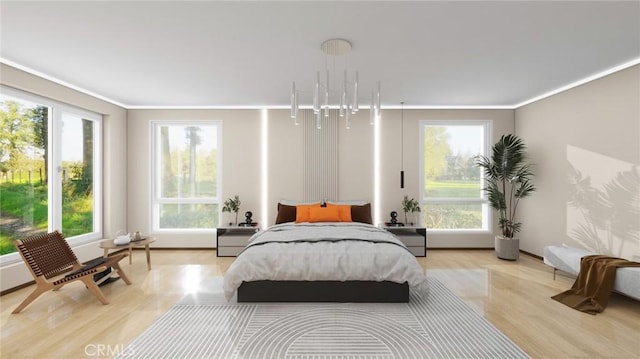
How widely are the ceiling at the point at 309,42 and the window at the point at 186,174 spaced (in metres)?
1.28

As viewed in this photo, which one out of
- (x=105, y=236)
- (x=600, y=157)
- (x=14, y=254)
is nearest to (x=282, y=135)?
(x=105, y=236)

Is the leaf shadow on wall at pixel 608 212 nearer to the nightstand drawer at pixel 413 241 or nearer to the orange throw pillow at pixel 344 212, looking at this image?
the nightstand drawer at pixel 413 241

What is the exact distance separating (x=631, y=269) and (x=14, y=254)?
7.12 metres

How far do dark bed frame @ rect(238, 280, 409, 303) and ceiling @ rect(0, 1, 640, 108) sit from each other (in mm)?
2500

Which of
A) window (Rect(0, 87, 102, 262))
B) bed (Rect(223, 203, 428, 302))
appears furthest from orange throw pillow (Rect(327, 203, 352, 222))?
window (Rect(0, 87, 102, 262))

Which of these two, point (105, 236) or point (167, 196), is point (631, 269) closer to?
point (167, 196)

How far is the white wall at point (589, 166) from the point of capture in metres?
3.44

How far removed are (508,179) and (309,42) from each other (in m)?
4.19

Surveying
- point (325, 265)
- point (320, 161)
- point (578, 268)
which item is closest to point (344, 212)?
point (320, 161)

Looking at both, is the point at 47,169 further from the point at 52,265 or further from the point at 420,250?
the point at 420,250

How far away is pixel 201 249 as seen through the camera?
18.0ft

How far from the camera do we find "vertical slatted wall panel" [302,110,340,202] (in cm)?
550

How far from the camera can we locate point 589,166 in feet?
12.9

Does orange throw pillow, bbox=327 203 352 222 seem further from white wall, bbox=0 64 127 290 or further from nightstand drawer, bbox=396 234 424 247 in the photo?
white wall, bbox=0 64 127 290
